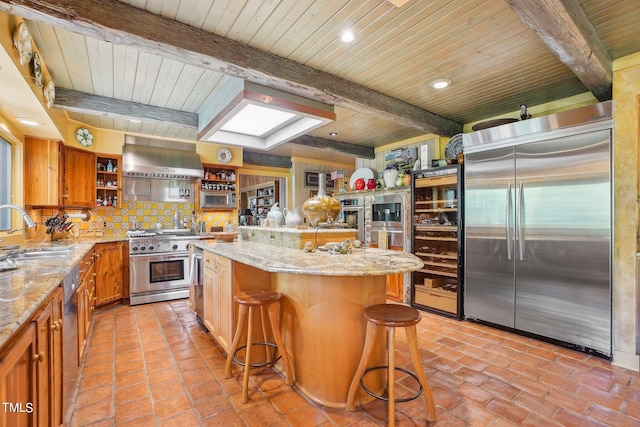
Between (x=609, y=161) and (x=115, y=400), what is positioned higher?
(x=609, y=161)

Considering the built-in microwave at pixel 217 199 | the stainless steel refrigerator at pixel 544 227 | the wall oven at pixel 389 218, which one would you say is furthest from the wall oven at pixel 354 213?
the built-in microwave at pixel 217 199

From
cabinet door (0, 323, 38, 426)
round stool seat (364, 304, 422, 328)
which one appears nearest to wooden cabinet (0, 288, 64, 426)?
cabinet door (0, 323, 38, 426)

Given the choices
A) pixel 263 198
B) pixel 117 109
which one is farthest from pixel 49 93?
pixel 263 198

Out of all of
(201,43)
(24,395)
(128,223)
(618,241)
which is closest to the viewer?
(24,395)

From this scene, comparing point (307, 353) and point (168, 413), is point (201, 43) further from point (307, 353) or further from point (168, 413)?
point (168, 413)

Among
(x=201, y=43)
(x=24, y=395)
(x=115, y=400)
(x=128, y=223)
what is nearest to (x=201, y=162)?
(x=128, y=223)

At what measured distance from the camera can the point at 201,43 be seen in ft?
6.91

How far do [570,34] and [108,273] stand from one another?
5149mm

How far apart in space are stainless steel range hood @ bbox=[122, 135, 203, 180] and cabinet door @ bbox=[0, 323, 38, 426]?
3.92 metres

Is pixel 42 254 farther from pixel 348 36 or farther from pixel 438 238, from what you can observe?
pixel 438 238

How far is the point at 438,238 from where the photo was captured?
386 centimetres

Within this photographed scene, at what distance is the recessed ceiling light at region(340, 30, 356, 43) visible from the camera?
7.14ft

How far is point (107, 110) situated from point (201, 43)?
1.93 meters

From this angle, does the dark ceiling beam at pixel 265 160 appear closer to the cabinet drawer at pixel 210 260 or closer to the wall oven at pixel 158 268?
the wall oven at pixel 158 268
